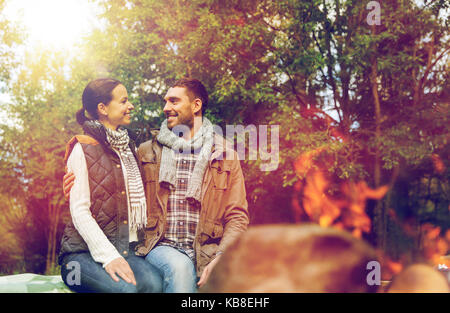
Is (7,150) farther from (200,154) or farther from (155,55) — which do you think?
(200,154)

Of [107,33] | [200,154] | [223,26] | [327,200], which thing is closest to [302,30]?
[223,26]

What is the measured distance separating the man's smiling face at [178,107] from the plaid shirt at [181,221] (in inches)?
19.8

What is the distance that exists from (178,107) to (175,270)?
1.34 m

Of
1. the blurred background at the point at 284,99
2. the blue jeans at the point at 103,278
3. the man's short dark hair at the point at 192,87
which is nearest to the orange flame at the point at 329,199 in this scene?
the blurred background at the point at 284,99

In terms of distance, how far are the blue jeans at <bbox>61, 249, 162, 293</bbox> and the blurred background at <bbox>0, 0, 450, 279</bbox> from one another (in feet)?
18.6

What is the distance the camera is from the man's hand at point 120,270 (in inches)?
104

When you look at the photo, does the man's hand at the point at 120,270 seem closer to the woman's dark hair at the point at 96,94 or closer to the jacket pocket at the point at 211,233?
the jacket pocket at the point at 211,233

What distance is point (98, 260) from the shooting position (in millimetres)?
2701

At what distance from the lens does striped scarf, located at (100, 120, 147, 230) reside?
3010 millimetres

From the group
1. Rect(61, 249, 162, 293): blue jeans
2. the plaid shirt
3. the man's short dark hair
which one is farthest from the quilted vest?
the man's short dark hair
